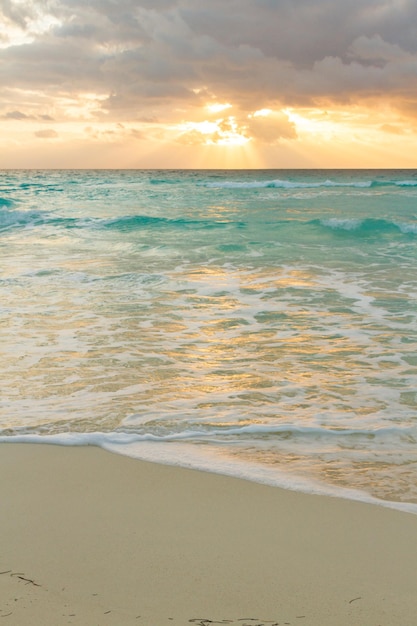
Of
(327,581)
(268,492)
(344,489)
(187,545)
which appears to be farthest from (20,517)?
(344,489)

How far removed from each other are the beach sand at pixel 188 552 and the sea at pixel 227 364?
28 centimetres

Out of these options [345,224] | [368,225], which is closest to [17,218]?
[345,224]

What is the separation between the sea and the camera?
146 inches

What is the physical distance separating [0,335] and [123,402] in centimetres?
246

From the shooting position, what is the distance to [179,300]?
8586 millimetres

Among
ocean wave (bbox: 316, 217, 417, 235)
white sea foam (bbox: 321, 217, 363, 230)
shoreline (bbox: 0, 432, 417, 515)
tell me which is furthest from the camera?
white sea foam (bbox: 321, 217, 363, 230)

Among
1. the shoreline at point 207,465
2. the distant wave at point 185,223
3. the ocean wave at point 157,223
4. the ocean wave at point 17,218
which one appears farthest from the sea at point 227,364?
the ocean wave at point 17,218

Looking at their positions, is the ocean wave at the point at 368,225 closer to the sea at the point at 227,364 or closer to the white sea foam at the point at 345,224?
the white sea foam at the point at 345,224

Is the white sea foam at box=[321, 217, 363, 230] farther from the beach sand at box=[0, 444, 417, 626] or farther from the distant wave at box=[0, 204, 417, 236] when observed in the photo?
the beach sand at box=[0, 444, 417, 626]

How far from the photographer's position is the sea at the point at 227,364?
370 cm

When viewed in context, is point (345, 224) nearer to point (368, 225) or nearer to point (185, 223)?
point (368, 225)

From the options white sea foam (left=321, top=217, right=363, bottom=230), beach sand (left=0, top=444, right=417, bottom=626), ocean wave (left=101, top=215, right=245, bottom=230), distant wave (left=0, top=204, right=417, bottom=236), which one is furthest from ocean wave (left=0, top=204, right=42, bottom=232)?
beach sand (left=0, top=444, right=417, bottom=626)

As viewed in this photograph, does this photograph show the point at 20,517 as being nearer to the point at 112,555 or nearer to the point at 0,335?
the point at 112,555

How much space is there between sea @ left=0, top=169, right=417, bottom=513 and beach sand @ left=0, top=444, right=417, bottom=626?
28 centimetres
